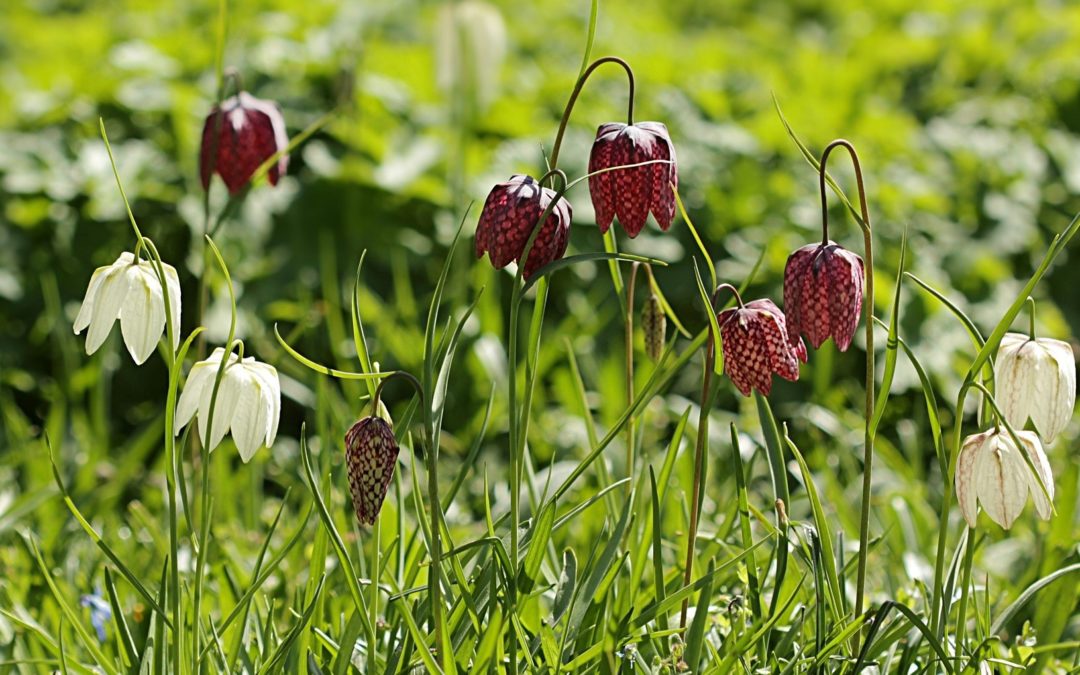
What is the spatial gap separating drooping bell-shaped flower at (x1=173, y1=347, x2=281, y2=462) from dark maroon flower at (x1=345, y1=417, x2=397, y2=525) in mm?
79

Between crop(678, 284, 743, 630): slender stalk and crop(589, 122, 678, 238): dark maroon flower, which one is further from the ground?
crop(589, 122, 678, 238): dark maroon flower

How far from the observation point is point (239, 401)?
3.98ft

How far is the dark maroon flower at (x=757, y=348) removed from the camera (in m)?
1.29

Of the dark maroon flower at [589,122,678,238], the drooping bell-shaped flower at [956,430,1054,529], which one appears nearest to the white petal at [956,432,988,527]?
the drooping bell-shaped flower at [956,430,1054,529]

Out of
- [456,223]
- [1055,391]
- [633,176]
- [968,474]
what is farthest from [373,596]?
[456,223]

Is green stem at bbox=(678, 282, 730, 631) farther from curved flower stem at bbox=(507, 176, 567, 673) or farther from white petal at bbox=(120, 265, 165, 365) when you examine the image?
white petal at bbox=(120, 265, 165, 365)

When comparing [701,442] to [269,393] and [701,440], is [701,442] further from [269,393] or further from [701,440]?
[269,393]

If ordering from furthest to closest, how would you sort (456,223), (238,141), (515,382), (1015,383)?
(456,223)
(238,141)
(1015,383)
(515,382)

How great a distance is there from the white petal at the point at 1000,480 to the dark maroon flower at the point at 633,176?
38cm

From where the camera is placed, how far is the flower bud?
1.52 metres

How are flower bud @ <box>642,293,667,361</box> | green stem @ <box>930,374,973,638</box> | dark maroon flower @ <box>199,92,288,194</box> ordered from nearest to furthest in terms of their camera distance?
green stem @ <box>930,374,973,638</box>, flower bud @ <box>642,293,667,361</box>, dark maroon flower @ <box>199,92,288,194</box>

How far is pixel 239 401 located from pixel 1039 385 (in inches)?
30.3

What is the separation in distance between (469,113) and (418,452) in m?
1.05

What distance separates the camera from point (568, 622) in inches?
55.1
